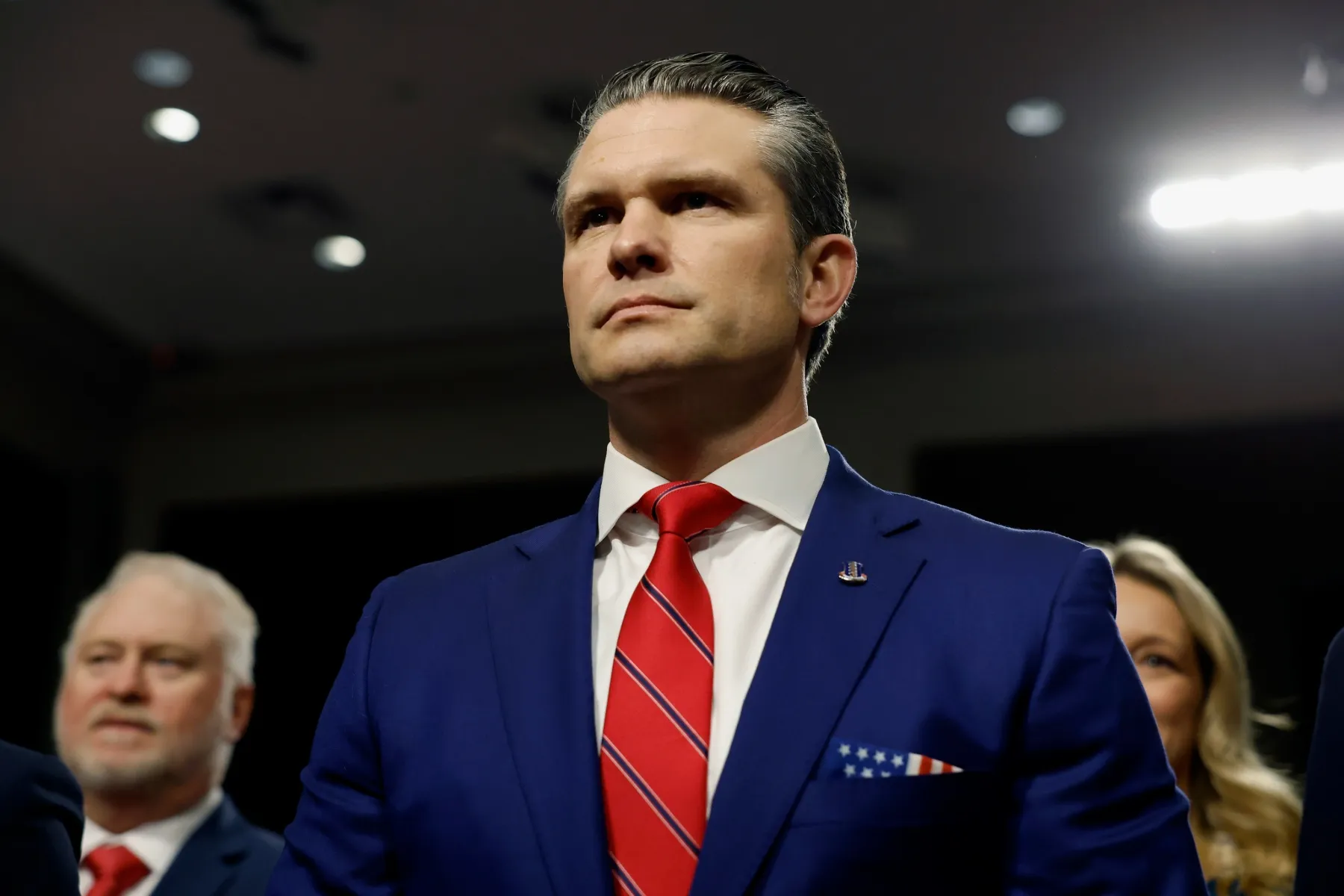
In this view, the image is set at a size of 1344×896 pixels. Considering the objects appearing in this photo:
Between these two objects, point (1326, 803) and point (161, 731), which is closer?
point (1326, 803)

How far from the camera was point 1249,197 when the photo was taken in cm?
411

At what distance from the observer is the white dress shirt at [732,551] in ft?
4.47

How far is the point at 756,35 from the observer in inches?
136

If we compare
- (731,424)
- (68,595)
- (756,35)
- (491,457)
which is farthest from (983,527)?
(68,595)

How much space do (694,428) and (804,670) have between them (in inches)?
12.2

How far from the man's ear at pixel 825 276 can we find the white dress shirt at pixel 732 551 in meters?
0.12

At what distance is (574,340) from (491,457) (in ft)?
12.3

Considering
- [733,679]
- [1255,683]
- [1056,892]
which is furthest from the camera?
[1255,683]

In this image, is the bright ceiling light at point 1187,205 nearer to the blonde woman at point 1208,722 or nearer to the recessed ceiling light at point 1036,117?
the recessed ceiling light at point 1036,117

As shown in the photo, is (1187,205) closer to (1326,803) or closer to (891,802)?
(1326,803)

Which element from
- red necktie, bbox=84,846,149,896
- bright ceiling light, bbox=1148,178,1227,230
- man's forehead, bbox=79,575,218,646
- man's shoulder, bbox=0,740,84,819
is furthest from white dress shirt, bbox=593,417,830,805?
bright ceiling light, bbox=1148,178,1227,230

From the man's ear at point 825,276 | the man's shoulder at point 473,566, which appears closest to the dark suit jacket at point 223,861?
the man's shoulder at point 473,566

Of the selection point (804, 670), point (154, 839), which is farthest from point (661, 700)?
point (154, 839)

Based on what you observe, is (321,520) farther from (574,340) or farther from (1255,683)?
(574,340)
